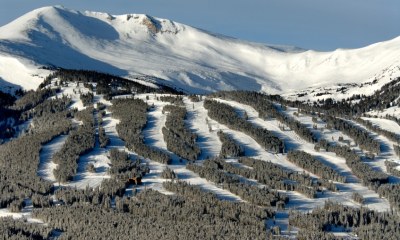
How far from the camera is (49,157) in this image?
90.2 m

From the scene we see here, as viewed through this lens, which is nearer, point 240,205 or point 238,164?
point 240,205

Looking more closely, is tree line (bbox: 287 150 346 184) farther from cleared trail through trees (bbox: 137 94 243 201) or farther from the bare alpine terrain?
cleared trail through trees (bbox: 137 94 243 201)

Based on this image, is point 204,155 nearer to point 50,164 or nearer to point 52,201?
point 50,164

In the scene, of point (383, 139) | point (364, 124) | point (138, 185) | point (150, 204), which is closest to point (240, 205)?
point (150, 204)

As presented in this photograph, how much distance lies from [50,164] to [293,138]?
129 ft

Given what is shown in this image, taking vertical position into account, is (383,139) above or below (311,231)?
above

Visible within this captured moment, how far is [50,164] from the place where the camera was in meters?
87.2

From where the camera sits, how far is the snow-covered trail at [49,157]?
82400 mm

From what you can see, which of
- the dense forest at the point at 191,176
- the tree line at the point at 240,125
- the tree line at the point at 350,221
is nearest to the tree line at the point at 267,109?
the dense forest at the point at 191,176

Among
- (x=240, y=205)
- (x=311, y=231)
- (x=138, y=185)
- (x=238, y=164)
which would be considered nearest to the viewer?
(x=311, y=231)

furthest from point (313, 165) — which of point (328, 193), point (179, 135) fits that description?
point (179, 135)

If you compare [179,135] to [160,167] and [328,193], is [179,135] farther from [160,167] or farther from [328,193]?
[328,193]

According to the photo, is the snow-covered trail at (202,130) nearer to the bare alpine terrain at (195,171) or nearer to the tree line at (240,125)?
the bare alpine terrain at (195,171)

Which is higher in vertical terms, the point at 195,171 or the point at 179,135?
the point at 179,135
